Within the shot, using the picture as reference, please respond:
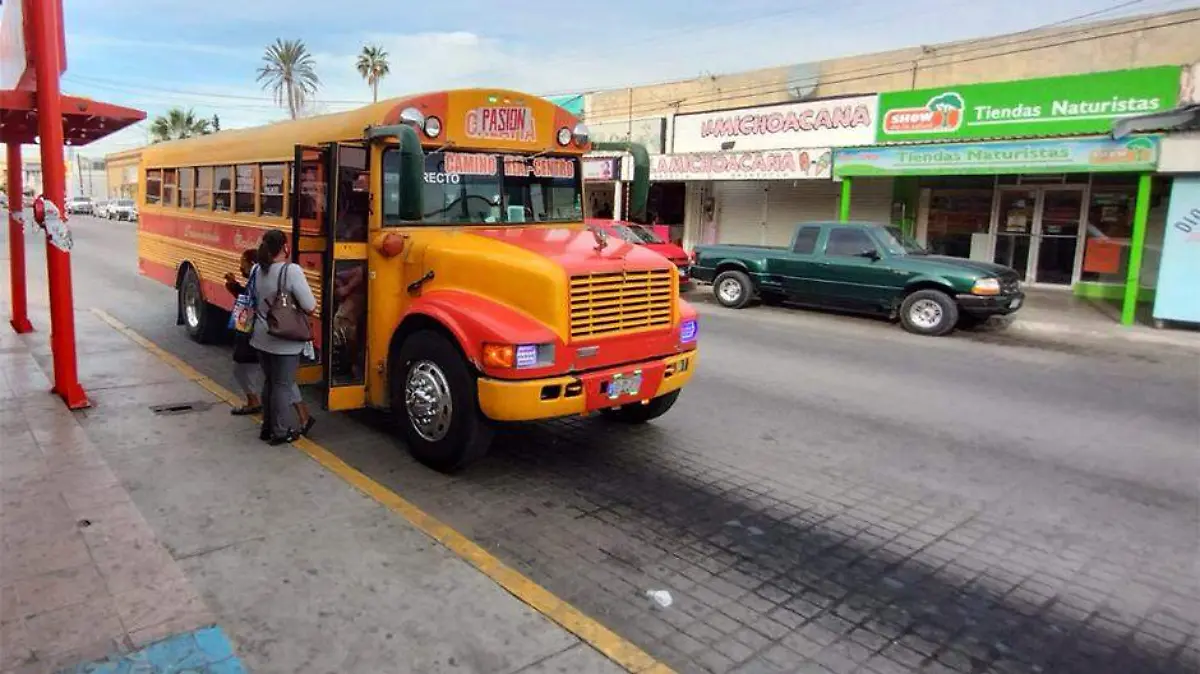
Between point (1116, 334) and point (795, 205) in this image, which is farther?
point (795, 205)

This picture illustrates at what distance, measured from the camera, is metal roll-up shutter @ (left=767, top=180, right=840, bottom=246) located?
21.0 metres

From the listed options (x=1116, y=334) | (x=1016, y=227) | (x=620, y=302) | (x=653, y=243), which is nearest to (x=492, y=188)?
(x=620, y=302)

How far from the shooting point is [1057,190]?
1727 centimetres

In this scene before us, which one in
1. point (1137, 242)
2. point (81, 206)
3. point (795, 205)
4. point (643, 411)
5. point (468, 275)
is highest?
point (795, 205)

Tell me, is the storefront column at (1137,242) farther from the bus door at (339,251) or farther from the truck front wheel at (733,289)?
the bus door at (339,251)

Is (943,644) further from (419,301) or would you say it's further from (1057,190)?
(1057,190)

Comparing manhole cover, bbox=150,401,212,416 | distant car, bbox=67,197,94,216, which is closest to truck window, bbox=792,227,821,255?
manhole cover, bbox=150,401,212,416

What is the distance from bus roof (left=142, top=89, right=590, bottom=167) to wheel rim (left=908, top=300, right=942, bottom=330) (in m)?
7.99

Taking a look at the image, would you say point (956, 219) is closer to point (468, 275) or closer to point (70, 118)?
point (468, 275)

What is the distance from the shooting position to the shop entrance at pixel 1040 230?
17.2 meters

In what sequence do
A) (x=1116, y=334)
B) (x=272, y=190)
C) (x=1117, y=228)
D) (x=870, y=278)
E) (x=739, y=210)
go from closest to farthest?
(x=272, y=190)
(x=1116, y=334)
(x=870, y=278)
(x=1117, y=228)
(x=739, y=210)

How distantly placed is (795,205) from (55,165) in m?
18.3

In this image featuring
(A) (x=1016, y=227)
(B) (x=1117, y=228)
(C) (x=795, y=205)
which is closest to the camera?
(B) (x=1117, y=228)

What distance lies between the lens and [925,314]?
1280cm
